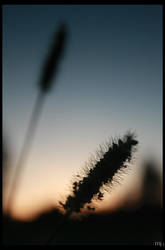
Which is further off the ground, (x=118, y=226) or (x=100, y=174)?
(x=100, y=174)

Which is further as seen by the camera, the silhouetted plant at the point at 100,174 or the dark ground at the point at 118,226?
the dark ground at the point at 118,226

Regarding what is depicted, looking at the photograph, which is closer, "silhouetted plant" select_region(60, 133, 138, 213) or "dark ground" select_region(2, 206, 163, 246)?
"silhouetted plant" select_region(60, 133, 138, 213)

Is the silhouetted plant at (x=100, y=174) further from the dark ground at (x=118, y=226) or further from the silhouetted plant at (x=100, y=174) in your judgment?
the dark ground at (x=118, y=226)

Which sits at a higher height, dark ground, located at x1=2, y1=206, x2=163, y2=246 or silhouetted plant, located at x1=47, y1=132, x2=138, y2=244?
silhouetted plant, located at x1=47, y1=132, x2=138, y2=244

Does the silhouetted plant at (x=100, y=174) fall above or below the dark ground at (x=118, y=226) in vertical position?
above

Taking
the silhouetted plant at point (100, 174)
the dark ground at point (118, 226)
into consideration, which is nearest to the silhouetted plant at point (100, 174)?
the silhouetted plant at point (100, 174)

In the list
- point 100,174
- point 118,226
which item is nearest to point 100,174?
point 100,174

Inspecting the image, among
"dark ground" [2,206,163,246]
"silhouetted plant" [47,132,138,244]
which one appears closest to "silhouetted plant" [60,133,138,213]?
"silhouetted plant" [47,132,138,244]

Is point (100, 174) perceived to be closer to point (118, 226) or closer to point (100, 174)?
point (100, 174)

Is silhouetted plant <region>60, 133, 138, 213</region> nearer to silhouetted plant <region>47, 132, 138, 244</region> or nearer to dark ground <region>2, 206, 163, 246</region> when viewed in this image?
silhouetted plant <region>47, 132, 138, 244</region>
